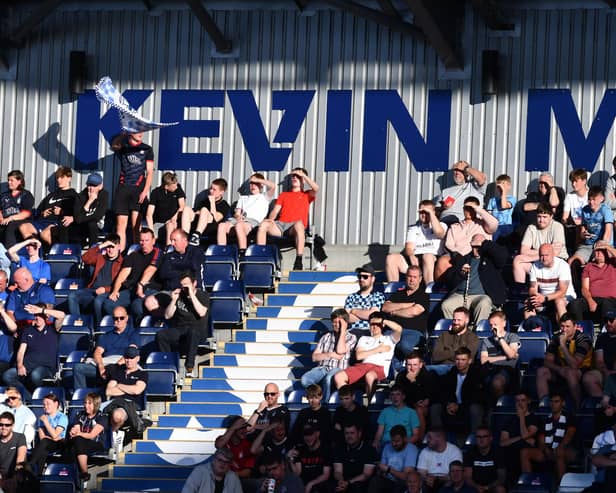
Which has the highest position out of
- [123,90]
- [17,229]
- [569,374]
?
[123,90]

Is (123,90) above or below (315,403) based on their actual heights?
above

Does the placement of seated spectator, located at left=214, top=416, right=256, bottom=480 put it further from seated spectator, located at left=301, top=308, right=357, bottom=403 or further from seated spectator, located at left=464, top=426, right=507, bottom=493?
seated spectator, located at left=464, top=426, right=507, bottom=493

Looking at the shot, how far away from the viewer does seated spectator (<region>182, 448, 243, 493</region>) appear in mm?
15273

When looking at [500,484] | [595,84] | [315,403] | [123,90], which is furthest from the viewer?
[123,90]

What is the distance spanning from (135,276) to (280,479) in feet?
14.2

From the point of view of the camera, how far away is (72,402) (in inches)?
681

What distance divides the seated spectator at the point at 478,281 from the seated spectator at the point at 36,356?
4213mm

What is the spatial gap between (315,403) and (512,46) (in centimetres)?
620

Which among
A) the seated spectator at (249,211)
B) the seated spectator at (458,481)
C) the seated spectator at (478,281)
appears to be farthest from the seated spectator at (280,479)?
the seated spectator at (249,211)

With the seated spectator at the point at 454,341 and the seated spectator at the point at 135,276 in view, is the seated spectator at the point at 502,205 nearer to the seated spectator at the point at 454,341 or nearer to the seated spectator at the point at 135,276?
the seated spectator at the point at 454,341

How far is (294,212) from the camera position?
20.2 meters

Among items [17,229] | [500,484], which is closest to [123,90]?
[17,229]

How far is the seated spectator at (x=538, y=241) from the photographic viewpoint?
18000mm

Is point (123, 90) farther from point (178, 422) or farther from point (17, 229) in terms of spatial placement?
point (178, 422)
